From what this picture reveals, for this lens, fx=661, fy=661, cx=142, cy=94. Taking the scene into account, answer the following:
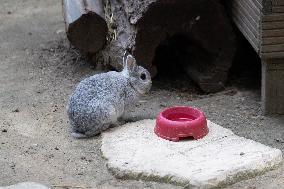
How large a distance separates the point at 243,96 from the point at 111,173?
1814 mm

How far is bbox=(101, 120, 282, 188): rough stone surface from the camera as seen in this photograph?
4145 millimetres

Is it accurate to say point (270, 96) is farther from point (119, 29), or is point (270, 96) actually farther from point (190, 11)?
point (119, 29)

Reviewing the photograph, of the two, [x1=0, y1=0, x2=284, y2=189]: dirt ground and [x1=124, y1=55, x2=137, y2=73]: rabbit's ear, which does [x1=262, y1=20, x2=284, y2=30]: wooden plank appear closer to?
[x1=0, y1=0, x2=284, y2=189]: dirt ground

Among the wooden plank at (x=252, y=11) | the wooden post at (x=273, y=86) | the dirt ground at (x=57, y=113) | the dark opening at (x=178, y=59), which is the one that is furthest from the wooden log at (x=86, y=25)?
the wooden post at (x=273, y=86)

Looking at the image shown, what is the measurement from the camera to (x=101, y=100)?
193 inches

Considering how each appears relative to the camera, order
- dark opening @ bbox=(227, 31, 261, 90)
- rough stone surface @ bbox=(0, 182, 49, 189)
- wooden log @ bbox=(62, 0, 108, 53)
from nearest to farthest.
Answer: rough stone surface @ bbox=(0, 182, 49, 189)
wooden log @ bbox=(62, 0, 108, 53)
dark opening @ bbox=(227, 31, 261, 90)

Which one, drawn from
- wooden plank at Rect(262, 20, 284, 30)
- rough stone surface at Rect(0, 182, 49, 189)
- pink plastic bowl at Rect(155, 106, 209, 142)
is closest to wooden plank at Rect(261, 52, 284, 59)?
wooden plank at Rect(262, 20, 284, 30)

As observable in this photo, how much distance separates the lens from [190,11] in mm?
5500

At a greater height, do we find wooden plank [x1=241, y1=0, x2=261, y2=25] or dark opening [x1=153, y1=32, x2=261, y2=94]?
wooden plank [x1=241, y1=0, x2=261, y2=25]

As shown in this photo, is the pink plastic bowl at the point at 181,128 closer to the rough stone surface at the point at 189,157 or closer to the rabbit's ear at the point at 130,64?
the rough stone surface at the point at 189,157

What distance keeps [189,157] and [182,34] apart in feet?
5.23

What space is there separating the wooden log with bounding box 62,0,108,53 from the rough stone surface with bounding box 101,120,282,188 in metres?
1.31

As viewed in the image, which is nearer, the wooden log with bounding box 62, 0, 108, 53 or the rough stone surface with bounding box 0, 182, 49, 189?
the rough stone surface with bounding box 0, 182, 49, 189

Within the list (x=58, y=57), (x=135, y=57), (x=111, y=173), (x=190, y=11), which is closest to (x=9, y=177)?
(x=111, y=173)
